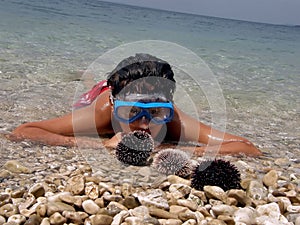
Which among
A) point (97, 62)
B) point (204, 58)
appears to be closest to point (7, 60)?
point (97, 62)

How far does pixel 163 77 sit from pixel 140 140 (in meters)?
1.12

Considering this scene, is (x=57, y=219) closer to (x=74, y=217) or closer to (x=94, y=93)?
(x=74, y=217)

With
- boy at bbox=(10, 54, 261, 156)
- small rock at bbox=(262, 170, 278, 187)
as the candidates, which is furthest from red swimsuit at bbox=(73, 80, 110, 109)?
small rock at bbox=(262, 170, 278, 187)

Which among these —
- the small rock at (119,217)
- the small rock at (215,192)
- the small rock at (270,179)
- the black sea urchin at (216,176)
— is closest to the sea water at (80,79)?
the small rock at (270,179)

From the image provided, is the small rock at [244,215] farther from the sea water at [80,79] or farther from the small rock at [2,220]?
the sea water at [80,79]

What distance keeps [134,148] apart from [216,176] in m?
1.01

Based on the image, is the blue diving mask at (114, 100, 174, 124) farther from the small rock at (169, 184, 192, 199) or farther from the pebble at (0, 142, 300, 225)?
the small rock at (169, 184, 192, 199)

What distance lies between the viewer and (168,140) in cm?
569

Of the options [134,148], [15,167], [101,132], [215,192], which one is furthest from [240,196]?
[101,132]

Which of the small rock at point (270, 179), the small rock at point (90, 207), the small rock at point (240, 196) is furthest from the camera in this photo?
the small rock at point (270, 179)

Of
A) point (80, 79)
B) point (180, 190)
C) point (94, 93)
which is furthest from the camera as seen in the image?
point (80, 79)

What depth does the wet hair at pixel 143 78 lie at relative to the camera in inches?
188

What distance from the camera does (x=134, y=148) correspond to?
434 cm

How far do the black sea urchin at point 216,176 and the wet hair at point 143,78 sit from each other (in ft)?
4.04
